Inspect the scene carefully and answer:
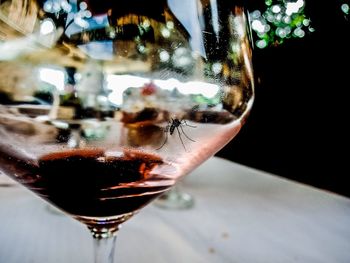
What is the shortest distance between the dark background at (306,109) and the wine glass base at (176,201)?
45.2 inches

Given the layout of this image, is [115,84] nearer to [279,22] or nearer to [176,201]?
[176,201]

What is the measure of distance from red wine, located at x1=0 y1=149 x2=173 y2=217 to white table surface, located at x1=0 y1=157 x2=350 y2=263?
158 millimetres

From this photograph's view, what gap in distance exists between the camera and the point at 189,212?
0.47 meters

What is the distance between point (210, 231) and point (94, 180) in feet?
0.85

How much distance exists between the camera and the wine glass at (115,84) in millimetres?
195

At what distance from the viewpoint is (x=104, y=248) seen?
259mm

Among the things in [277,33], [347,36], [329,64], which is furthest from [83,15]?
[329,64]

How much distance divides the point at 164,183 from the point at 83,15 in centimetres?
11

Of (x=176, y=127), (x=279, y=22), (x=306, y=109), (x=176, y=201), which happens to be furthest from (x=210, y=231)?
(x=306, y=109)

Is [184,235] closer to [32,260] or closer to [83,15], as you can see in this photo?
[32,260]

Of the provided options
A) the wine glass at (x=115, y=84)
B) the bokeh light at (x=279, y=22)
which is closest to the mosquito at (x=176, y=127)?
the wine glass at (x=115, y=84)

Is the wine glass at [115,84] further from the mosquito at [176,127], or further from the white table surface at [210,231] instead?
the white table surface at [210,231]

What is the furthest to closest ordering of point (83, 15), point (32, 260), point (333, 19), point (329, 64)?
point (329, 64) → point (333, 19) → point (32, 260) → point (83, 15)

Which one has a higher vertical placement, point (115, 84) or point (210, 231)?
point (115, 84)
